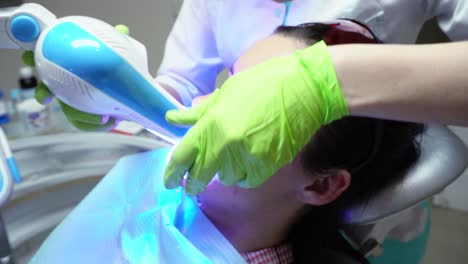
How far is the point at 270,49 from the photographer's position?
2.54 feet

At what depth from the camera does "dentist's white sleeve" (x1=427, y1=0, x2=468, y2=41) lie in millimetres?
854

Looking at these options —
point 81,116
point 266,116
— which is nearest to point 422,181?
point 266,116

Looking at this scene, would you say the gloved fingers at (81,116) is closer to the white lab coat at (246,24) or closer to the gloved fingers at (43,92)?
the gloved fingers at (43,92)

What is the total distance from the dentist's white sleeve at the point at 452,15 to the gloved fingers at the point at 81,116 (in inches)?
30.1

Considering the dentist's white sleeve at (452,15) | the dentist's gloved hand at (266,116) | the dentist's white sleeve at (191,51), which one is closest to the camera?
the dentist's gloved hand at (266,116)

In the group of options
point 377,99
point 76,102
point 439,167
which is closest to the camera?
point 377,99

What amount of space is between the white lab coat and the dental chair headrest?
257 millimetres

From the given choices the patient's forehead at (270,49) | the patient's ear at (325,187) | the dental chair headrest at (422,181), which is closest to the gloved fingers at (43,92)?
the patient's forehead at (270,49)

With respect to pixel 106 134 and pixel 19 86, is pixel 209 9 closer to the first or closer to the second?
pixel 106 134

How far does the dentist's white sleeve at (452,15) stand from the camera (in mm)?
854

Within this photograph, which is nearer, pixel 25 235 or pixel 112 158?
pixel 25 235

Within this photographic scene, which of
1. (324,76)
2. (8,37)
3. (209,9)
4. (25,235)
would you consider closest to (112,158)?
(25,235)

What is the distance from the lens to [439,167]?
0.83 meters

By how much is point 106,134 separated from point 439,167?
0.95 meters
